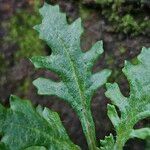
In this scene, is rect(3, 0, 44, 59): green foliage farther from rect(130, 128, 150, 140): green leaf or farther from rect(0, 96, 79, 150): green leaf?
rect(130, 128, 150, 140): green leaf

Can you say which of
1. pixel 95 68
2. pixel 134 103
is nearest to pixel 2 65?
pixel 95 68

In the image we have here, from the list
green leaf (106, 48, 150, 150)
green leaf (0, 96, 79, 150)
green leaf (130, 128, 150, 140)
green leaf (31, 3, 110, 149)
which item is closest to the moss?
green leaf (31, 3, 110, 149)

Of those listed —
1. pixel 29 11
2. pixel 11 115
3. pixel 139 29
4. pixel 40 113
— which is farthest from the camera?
pixel 29 11

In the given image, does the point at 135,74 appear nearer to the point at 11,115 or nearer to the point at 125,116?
the point at 125,116

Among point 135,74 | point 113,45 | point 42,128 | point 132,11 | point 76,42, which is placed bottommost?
point 42,128

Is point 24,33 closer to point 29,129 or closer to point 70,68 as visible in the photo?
point 70,68

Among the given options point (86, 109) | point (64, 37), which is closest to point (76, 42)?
point (64, 37)
